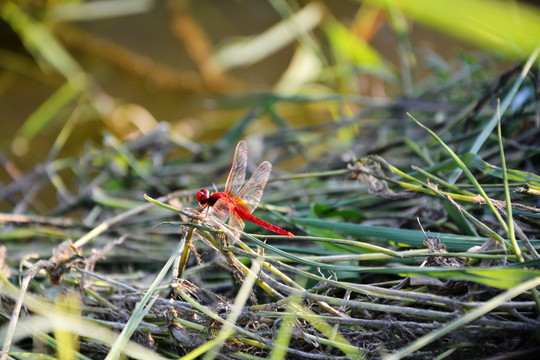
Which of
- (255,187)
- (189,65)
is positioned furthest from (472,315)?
(189,65)

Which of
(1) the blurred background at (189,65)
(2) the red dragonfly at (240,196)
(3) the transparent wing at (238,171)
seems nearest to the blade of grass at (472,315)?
(2) the red dragonfly at (240,196)

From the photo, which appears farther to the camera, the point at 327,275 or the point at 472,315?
the point at 327,275

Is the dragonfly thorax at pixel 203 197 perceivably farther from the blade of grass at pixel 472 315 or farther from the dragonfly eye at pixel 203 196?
the blade of grass at pixel 472 315

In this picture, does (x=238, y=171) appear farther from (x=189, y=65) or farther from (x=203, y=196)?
(x=189, y=65)

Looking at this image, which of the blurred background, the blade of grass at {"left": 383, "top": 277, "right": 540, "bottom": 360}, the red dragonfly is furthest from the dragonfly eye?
the blurred background

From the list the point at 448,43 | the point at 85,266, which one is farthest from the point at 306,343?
the point at 448,43

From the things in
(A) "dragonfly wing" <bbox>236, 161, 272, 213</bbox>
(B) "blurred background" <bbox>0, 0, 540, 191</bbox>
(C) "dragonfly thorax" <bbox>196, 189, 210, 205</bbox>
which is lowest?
(C) "dragonfly thorax" <bbox>196, 189, 210, 205</bbox>

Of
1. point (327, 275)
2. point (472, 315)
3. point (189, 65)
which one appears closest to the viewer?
point (472, 315)

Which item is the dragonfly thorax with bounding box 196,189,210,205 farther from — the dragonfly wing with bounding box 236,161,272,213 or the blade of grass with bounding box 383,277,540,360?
the blade of grass with bounding box 383,277,540,360
